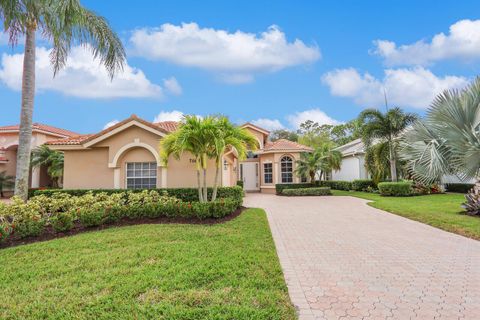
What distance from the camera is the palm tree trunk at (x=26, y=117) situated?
11.5 m

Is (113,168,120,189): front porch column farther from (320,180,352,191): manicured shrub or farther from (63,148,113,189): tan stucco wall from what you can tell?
(320,180,352,191): manicured shrub

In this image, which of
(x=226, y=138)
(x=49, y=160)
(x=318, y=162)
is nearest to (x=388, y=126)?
(x=318, y=162)

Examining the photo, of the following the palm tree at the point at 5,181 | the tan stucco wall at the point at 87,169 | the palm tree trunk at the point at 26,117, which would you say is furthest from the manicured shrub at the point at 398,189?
the palm tree at the point at 5,181

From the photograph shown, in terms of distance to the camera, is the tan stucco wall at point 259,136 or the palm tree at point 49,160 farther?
the tan stucco wall at point 259,136

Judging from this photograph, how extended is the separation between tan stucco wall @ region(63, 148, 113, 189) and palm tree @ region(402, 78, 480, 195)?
15759mm

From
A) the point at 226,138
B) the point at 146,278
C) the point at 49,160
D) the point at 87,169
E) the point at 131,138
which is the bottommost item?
the point at 146,278

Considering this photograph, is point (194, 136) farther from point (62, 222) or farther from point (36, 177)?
point (36, 177)

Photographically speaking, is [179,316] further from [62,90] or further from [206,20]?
[62,90]

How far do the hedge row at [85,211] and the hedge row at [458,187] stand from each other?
20.3 meters

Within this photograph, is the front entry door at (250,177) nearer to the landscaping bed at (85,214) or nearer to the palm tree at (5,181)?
the landscaping bed at (85,214)

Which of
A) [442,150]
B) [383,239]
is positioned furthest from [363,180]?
[383,239]

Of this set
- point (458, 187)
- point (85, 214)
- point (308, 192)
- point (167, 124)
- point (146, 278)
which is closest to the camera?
point (146, 278)

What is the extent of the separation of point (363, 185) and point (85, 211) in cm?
2305

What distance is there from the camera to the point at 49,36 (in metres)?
12.3
